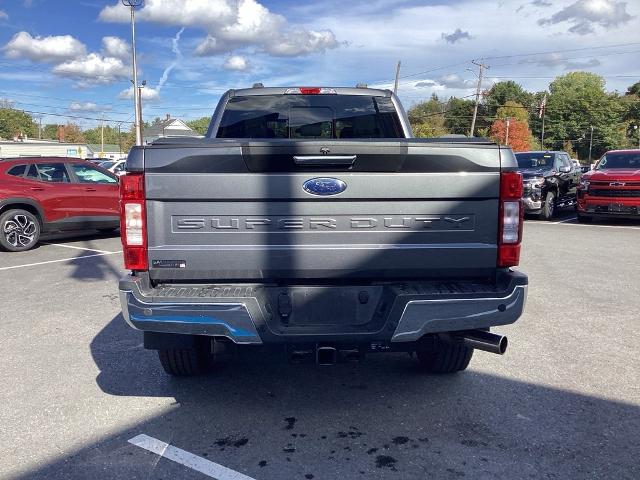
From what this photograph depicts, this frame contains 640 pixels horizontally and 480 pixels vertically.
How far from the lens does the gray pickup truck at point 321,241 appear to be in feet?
11.0

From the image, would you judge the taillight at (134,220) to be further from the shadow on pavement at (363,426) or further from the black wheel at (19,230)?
the black wheel at (19,230)

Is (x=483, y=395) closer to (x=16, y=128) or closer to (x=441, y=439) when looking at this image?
(x=441, y=439)

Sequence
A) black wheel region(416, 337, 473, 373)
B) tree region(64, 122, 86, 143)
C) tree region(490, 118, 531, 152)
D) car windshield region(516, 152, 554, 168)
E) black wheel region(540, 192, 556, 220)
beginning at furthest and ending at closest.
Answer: tree region(64, 122, 86, 143) < tree region(490, 118, 531, 152) < car windshield region(516, 152, 554, 168) < black wheel region(540, 192, 556, 220) < black wheel region(416, 337, 473, 373)

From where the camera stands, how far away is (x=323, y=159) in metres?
3.38

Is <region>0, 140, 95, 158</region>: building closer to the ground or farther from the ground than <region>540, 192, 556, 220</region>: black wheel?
farther from the ground

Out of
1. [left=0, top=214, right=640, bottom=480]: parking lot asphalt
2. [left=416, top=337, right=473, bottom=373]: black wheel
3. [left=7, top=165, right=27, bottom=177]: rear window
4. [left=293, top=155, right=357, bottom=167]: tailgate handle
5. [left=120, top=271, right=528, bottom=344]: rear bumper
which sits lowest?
[left=0, top=214, right=640, bottom=480]: parking lot asphalt

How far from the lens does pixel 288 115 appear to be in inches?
218

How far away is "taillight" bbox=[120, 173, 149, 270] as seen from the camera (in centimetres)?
335

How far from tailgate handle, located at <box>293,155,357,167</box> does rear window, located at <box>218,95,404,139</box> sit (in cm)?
213

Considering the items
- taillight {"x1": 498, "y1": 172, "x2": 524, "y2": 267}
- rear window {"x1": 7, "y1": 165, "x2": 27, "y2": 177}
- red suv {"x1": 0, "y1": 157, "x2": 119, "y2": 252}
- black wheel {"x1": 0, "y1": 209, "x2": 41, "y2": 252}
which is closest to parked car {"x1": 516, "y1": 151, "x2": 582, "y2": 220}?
red suv {"x1": 0, "y1": 157, "x2": 119, "y2": 252}

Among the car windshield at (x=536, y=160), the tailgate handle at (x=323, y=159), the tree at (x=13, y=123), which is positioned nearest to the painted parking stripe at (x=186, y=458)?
the tailgate handle at (x=323, y=159)

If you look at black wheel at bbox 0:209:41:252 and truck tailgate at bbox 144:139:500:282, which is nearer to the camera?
truck tailgate at bbox 144:139:500:282

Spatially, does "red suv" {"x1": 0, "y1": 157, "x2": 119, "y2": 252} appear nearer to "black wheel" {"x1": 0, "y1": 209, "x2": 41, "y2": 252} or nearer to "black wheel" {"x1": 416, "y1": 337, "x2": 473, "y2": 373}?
"black wheel" {"x1": 0, "y1": 209, "x2": 41, "y2": 252}

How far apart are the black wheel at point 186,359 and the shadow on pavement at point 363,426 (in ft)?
0.29
